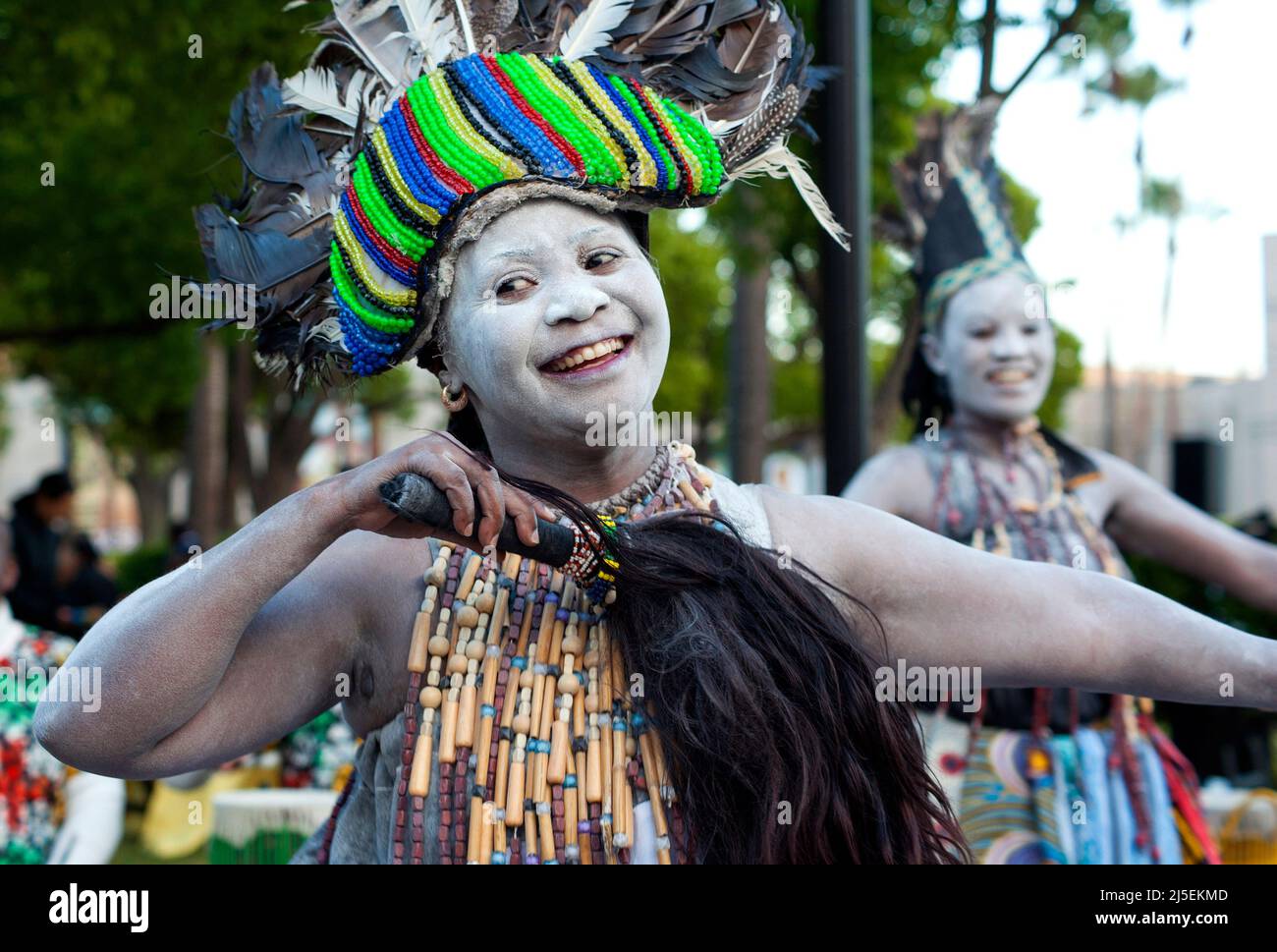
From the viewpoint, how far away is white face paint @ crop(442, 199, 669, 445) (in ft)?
6.31

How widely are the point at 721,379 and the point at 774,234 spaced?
1662 cm

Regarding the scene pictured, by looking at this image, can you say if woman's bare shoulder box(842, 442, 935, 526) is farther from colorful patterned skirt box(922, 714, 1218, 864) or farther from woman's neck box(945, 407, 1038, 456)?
colorful patterned skirt box(922, 714, 1218, 864)

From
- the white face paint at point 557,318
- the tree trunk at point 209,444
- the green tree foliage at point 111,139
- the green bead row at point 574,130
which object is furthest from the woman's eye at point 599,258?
the tree trunk at point 209,444

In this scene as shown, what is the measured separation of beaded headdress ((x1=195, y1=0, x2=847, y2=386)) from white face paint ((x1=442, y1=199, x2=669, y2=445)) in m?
0.04

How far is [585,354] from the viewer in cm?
193

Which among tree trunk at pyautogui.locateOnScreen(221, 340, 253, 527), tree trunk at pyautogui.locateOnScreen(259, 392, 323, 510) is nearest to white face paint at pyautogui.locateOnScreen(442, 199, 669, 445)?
tree trunk at pyautogui.locateOnScreen(221, 340, 253, 527)

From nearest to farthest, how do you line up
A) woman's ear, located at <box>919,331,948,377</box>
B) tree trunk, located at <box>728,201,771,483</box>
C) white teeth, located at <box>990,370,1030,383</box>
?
white teeth, located at <box>990,370,1030,383</box> → woman's ear, located at <box>919,331,948,377</box> → tree trunk, located at <box>728,201,771,483</box>

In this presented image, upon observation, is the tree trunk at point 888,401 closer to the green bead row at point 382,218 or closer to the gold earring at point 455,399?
the gold earring at point 455,399

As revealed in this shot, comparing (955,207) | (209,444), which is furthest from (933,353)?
(209,444)

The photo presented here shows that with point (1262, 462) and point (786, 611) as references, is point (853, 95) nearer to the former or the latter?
point (786, 611)

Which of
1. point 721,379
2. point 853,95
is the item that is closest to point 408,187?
point 853,95

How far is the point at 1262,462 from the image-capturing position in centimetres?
1812

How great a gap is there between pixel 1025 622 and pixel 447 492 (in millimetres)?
878

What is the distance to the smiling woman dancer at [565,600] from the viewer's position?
1.82 metres
